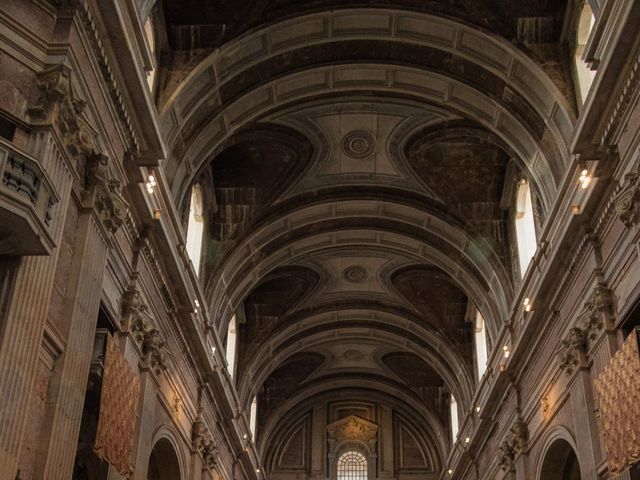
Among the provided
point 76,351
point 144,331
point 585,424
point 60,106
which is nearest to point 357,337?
point 144,331

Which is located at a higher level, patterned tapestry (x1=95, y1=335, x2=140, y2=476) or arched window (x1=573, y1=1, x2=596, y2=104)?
arched window (x1=573, y1=1, x2=596, y2=104)

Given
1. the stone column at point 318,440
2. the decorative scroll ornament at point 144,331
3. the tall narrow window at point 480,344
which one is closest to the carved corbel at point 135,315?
the decorative scroll ornament at point 144,331

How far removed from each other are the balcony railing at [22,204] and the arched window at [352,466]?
28890 mm

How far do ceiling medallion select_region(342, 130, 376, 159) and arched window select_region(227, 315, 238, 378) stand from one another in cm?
799

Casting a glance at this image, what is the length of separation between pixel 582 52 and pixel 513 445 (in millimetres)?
9804

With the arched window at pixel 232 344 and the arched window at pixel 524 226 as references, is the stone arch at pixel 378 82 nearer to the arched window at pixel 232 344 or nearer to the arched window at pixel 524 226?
the arched window at pixel 524 226

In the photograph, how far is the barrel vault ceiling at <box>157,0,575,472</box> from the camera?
16.3 m

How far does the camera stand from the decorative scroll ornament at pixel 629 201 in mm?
11688

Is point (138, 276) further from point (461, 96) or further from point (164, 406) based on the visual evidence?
point (461, 96)

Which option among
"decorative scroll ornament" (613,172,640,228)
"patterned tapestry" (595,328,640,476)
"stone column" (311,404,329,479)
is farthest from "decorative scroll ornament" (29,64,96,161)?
"stone column" (311,404,329,479)

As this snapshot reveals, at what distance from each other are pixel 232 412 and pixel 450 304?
8.05m

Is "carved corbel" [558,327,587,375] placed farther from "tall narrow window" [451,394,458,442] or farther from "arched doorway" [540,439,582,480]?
"tall narrow window" [451,394,458,442]

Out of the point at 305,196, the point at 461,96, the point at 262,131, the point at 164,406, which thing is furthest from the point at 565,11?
the point at 164,406

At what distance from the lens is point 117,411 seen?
12.8 metres
